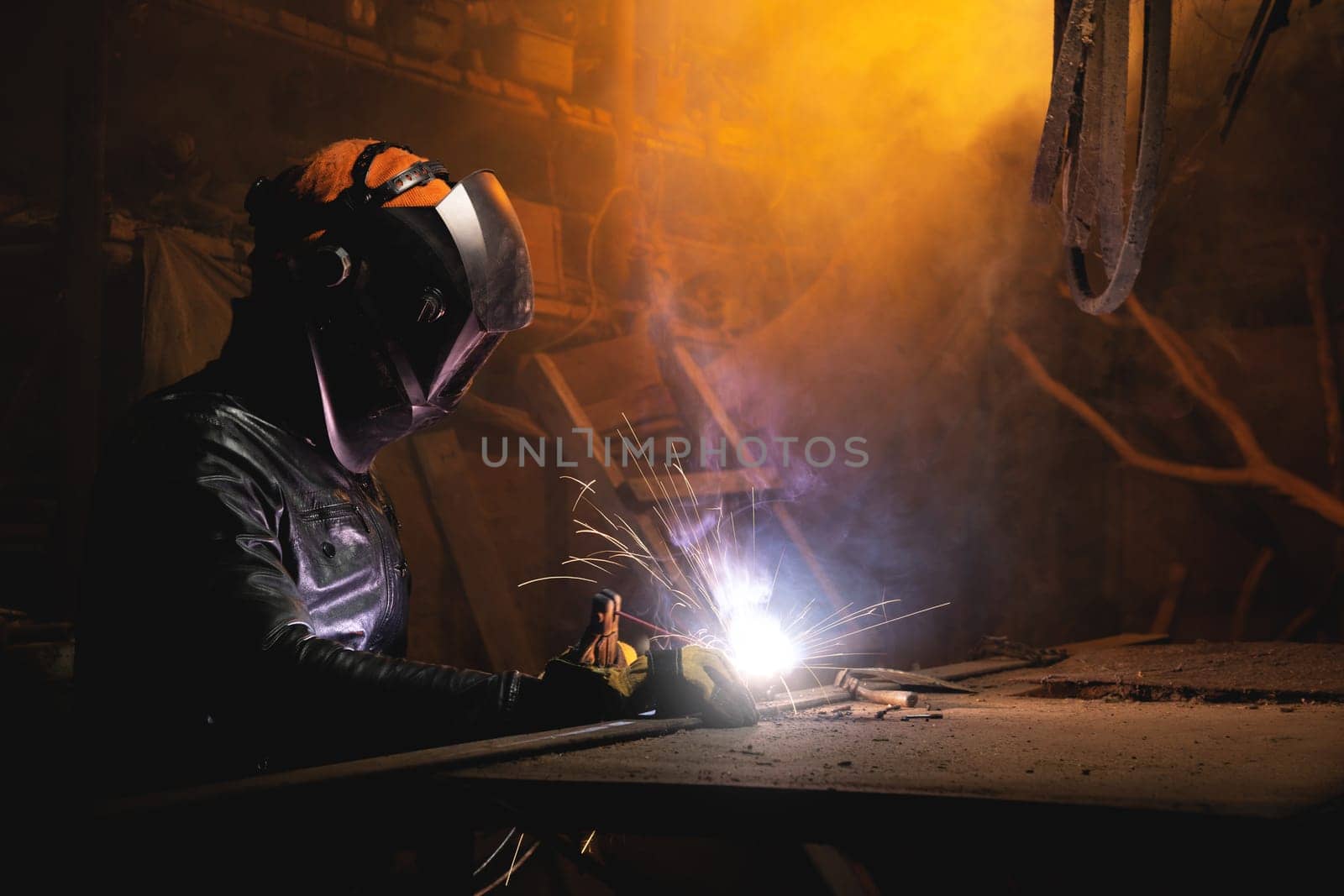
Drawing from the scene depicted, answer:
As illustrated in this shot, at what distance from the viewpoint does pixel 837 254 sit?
742cm

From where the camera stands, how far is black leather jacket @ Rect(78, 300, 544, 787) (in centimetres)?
171

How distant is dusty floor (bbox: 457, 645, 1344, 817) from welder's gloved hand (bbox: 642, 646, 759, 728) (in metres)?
0.05

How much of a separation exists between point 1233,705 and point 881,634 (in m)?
5.02

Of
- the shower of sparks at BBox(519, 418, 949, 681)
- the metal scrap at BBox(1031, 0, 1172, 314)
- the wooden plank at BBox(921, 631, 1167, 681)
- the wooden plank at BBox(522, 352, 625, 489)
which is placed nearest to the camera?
the metal scrap at BBox(1031, 0, 1172, 314)

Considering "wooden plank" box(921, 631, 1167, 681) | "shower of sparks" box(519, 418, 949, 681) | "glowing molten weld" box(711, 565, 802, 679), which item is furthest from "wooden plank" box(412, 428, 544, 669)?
"wooden plank" box(921, 631, 1167, 681)

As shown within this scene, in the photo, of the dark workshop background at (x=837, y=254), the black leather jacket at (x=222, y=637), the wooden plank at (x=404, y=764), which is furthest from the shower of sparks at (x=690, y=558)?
the black leather jacket at (x=222, y=637)

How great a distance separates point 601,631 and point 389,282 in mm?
948

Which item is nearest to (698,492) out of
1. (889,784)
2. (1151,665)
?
(1151,665)

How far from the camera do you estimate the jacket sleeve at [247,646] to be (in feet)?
5.57

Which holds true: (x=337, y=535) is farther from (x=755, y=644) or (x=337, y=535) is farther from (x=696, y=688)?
(x=755, y=644)

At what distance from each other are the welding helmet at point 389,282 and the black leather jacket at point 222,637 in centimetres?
26

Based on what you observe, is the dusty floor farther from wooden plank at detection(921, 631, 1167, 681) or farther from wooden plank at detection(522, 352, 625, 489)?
wooden plank at detection(522, 352, 625, 489)

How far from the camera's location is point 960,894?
1.89m

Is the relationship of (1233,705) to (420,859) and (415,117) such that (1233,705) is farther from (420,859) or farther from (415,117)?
(415,117)
